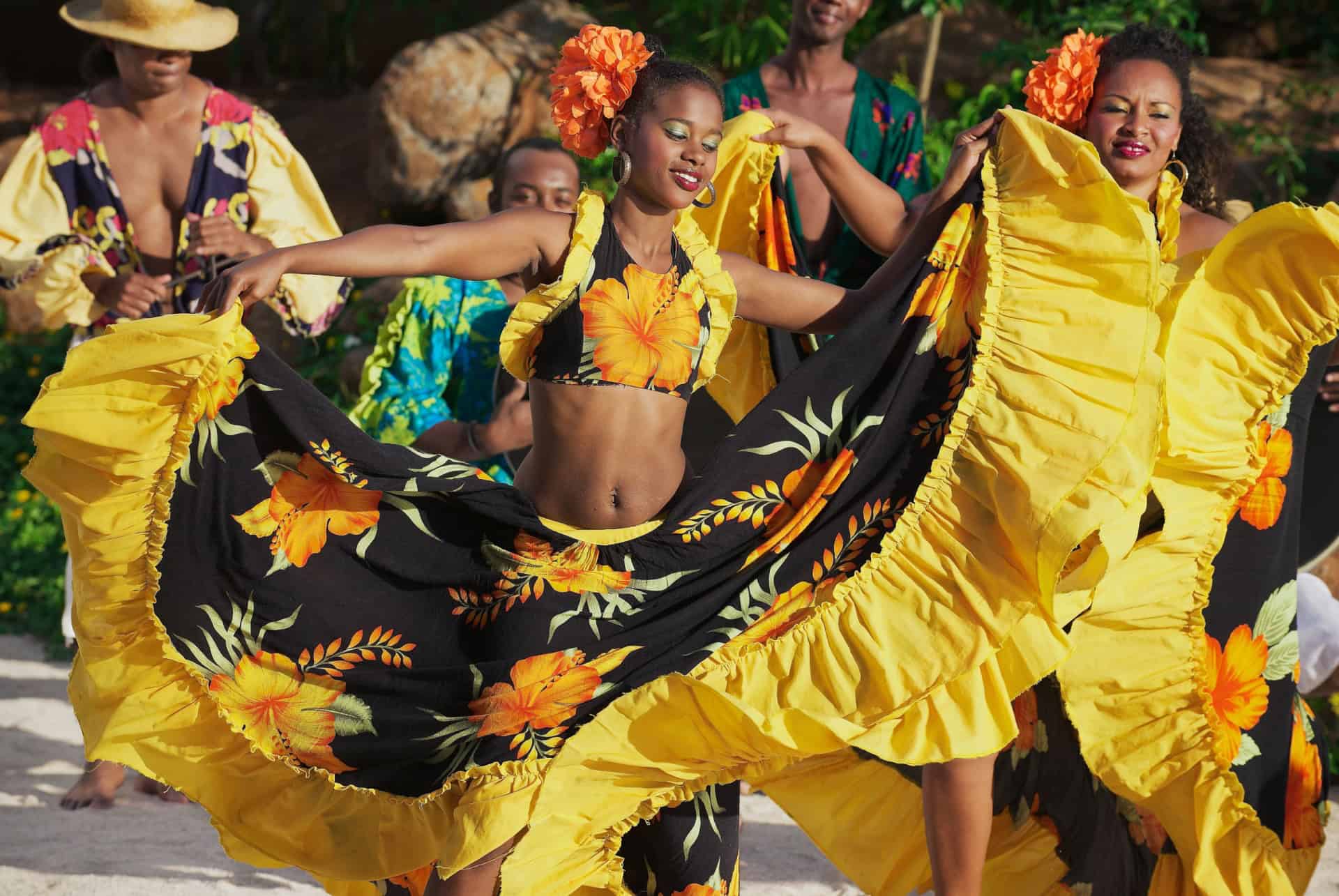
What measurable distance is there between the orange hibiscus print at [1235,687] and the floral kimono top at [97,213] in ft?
10.1

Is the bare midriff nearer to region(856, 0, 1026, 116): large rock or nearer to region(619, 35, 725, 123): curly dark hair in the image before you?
region(619, 35, 725, 123): curly dark hair

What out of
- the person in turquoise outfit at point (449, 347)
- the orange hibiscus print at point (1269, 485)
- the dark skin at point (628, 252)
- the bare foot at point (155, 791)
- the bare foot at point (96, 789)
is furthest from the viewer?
the bare foot at point (155, 791)

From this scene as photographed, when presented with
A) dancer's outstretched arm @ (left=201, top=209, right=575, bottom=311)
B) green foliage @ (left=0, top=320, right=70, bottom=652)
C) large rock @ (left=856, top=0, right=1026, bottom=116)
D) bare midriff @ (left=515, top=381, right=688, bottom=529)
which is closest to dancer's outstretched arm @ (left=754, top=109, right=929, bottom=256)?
dancer's outstretched arm @ (left=201, top=209, right=575, bottom=311)

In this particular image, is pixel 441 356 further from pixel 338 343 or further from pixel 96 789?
pixel 338 343

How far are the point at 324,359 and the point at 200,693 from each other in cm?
586

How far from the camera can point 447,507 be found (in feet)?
10.8

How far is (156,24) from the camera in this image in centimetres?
507

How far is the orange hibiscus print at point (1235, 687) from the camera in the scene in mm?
3430

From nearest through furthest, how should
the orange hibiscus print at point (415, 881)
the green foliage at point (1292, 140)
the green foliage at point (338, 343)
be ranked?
the orange hibiscus print at point (415, 881), the green foliage at point (1292, 140), the green foliage at point (338, 343)

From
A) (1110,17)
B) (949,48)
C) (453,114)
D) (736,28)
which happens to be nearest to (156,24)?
(453,114)

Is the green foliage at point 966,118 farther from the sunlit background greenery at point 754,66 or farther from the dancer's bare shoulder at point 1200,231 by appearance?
the dancer's bare shoulder at point 1200,231

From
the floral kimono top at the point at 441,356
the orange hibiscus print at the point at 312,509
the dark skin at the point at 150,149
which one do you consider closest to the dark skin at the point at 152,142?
the dark skin at the point at 150,149

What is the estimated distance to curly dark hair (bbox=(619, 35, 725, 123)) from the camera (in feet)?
10.8

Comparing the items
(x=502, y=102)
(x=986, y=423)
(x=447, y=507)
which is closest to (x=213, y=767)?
(x=447, y=507)
